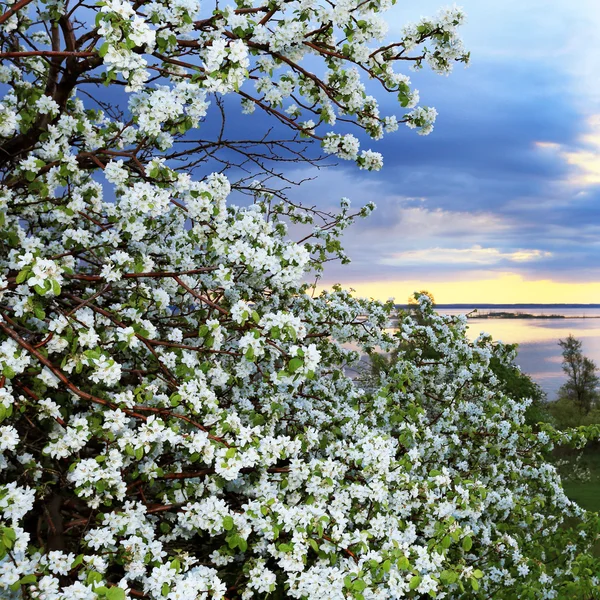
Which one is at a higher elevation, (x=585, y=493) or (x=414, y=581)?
(x=414, y=581)

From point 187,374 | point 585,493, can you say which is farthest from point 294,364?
point 585,493

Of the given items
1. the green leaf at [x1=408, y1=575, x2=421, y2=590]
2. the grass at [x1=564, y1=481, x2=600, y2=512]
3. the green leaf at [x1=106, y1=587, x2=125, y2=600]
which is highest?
the green leaf at [x1=106, y1=587, x2=125, y2=600]

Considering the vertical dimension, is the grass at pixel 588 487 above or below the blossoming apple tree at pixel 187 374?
below

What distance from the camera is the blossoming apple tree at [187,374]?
371cm

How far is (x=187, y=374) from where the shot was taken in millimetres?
4414

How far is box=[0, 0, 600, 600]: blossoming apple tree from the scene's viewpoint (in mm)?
3711

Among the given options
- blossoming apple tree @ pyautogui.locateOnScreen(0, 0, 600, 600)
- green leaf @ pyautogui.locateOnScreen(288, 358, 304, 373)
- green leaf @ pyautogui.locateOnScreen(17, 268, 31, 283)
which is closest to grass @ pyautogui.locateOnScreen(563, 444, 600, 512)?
blossoming apple tree @ pyautogui.locateOnScreen(0, 0, 600, 600)

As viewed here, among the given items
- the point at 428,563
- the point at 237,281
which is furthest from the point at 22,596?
the point at 237,281

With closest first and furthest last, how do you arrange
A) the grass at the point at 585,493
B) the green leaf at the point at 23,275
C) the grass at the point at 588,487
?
the green leaf at the point at 23,275 → the grass at the point at 585,493 → the grass at the point at 588,487

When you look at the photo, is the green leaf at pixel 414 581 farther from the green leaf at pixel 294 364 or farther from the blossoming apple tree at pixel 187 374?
the green leaf at pixel 294 364

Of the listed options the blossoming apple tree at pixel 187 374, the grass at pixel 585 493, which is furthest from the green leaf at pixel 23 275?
the grass at pixel 585 493

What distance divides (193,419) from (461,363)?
5012 millimetres

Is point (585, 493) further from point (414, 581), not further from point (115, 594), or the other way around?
point (115, 594)

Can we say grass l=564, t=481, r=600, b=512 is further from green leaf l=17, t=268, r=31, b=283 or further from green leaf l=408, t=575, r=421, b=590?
green leaf l=17, t=268, r=31, b=283
